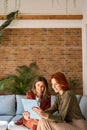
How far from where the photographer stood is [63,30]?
5953 mm

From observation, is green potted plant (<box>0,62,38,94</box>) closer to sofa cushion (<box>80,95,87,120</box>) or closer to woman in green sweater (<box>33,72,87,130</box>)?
sofa cushion (<box>80,95,87,120</box>)

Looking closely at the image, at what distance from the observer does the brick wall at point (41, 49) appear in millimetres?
5941

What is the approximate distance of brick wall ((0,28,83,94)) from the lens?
5941 millimetres

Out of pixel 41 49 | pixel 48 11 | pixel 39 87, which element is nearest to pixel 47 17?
pixel 48 11

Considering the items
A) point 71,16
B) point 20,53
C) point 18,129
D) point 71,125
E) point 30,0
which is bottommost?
point 18,129

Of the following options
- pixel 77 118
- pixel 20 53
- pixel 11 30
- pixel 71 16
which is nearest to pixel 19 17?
pixel 11 30

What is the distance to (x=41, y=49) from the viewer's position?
19.5 feet

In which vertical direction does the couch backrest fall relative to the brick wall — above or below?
below

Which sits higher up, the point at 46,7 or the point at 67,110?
the point at 46,7

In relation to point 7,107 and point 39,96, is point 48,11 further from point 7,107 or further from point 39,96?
point 39,96

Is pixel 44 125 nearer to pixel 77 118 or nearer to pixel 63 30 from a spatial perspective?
pixel 77 118

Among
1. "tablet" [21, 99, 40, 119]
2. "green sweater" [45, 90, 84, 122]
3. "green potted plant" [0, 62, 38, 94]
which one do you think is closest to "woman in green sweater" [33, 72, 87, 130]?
"green sweater" [45, 90, 84, 122]

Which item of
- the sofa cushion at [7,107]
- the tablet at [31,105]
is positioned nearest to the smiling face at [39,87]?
the tablet at [31,105]

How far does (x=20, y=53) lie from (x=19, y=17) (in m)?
0.89
